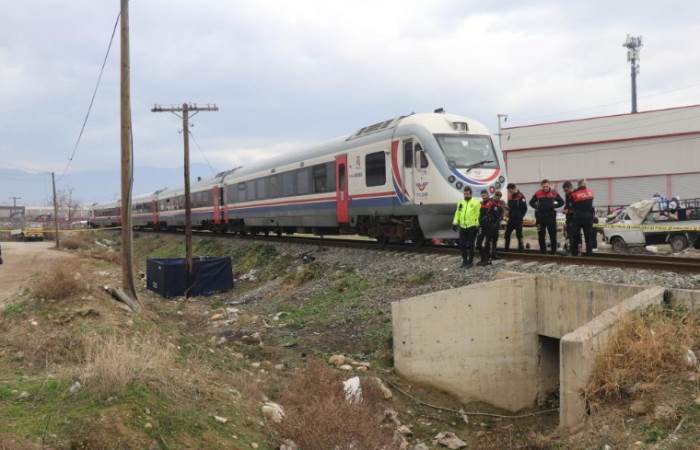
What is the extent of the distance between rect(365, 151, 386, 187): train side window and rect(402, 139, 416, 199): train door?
2.68 feet

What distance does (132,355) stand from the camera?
598cm

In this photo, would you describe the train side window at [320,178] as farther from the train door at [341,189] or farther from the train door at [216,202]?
the train door at [216,202]

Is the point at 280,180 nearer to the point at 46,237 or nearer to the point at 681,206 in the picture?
the point at 681,206

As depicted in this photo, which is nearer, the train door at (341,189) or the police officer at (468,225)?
the police officer at (468,225)

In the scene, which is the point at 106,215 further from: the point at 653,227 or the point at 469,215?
the point at 469,215

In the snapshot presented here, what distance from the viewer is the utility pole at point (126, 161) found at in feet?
39.5

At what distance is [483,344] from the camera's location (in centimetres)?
885

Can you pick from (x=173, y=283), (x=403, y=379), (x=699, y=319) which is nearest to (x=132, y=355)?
(x=403, y=379)

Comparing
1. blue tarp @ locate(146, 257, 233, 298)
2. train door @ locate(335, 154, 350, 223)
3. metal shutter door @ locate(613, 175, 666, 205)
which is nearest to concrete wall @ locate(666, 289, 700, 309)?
train door @ locate(335, 154, 350, 223)

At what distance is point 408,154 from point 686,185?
3479 cm

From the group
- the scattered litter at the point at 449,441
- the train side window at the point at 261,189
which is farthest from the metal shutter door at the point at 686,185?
the scattered litter at the point at 449,441

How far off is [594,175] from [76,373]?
44.4m

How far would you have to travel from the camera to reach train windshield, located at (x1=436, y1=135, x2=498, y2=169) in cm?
1327

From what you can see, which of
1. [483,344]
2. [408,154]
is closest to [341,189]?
[408,154]
